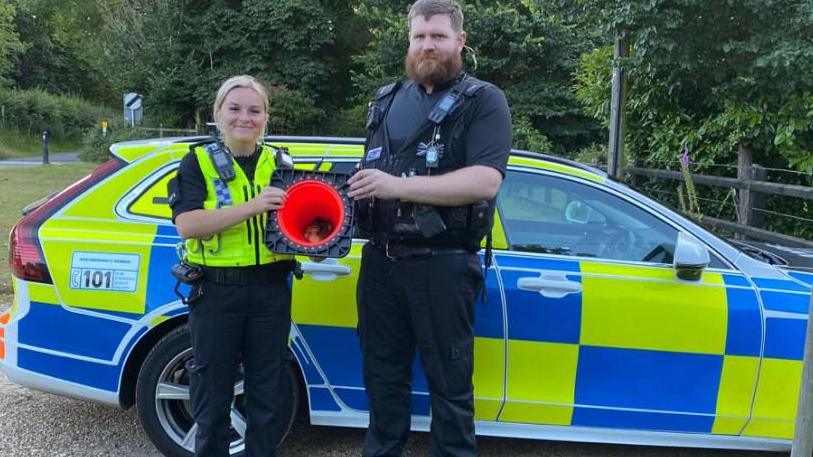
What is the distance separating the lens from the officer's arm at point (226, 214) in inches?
92.4

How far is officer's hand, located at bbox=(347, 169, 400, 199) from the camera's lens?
7.31 ft

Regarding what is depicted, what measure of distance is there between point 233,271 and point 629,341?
→ 68.1 inches

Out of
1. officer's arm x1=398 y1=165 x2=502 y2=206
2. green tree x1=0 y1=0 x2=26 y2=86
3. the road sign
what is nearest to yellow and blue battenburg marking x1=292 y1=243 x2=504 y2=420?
officer's arm x1=398 y1=165 x2=502 y2=206

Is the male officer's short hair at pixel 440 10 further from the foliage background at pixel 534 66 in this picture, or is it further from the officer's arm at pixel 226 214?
the officer's arm at pixel 226 214

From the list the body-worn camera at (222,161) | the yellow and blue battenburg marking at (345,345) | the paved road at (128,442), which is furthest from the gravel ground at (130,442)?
the body-worn camera at (222,161)

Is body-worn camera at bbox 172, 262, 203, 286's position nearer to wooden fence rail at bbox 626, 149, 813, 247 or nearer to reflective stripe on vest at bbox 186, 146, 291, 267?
reflective stripe on vest at bbox 186, 146, 291, 267

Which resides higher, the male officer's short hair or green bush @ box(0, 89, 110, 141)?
green bush @ box(0, 89, 110, 141)

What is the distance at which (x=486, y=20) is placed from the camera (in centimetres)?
1477

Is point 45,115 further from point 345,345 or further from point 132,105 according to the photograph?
point 345,345

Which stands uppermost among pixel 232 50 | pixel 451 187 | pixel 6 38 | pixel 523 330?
pixel 6 38

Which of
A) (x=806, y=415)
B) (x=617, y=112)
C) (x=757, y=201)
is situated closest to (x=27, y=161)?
(x=617, y=112)

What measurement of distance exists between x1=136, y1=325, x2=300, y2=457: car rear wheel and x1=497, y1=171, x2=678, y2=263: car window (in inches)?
50.2

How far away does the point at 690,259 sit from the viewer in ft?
9.32

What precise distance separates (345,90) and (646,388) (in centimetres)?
2233
